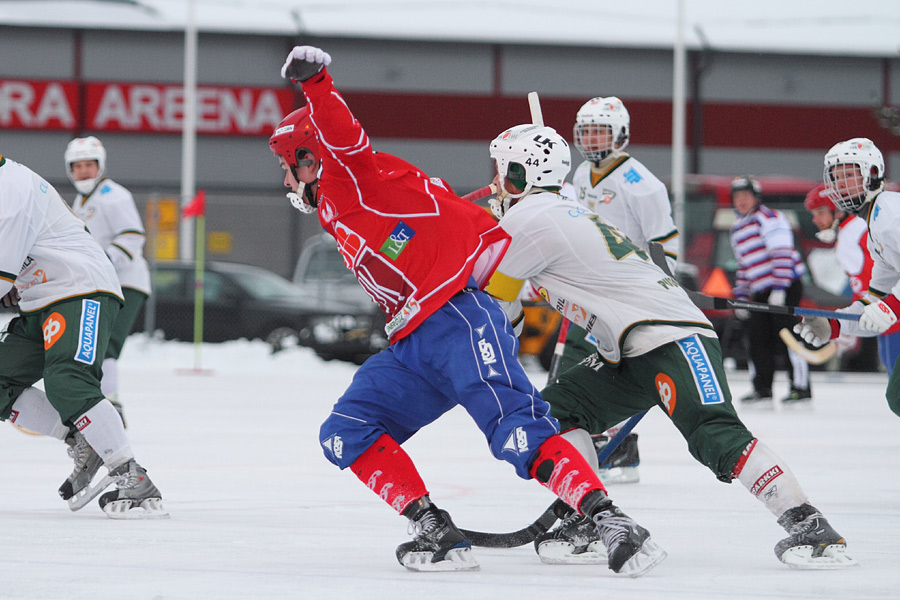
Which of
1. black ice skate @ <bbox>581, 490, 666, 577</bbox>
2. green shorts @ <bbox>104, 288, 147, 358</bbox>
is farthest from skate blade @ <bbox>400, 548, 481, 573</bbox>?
green shorts @ <bbox>104, 288, 147, 358</bbox>

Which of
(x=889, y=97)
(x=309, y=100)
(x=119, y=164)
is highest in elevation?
(x=889, y=97)

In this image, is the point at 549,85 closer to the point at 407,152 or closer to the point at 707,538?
the point at 407,152

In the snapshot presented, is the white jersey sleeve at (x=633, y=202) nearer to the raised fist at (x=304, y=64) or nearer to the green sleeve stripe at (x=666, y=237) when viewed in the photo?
the green sleeve stripe at (x=666, y=237)

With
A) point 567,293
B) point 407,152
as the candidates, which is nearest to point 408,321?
point 567,293

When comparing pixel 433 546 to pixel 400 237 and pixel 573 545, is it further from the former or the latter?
pixel 400 237

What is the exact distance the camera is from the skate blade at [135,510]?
16.0 feet

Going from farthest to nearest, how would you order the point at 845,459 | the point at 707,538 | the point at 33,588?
the point at 845,459, the point at 707,538, the point at 33,588

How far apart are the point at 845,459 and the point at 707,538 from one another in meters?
2.92

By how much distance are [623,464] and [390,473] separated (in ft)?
7.81

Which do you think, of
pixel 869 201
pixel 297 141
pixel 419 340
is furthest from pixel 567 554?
pixel 869 201

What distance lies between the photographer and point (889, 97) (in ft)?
87.0

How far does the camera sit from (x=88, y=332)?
491 centimetres

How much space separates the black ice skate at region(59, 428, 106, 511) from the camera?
4.97m

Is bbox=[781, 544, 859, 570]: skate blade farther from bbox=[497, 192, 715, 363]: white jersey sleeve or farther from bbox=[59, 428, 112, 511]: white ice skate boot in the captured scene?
bbox=[59, 428, 112, 511]: white ice skate boot
